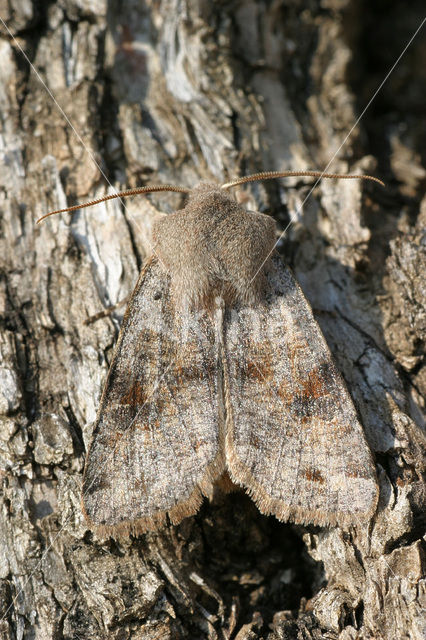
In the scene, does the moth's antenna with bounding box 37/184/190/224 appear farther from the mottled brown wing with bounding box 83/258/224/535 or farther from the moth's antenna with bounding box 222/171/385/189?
the mottled brown wing with bounding box 83/258/224/535

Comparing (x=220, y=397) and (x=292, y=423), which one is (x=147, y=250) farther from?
(x=292, y=423)

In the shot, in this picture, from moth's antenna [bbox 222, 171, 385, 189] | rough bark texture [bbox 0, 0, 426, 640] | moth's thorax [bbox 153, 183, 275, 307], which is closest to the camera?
rough bark texture [bbox 0, 0, 426, 640]

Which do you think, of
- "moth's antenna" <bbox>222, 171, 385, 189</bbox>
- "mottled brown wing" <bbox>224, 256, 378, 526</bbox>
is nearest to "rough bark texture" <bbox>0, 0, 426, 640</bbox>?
"mottled brown wing" <bbox>224, 256, 378, 526</bbox>

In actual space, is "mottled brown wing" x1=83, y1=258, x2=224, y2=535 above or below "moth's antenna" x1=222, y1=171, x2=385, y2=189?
below

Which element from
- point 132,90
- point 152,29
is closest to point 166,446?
point 132,90

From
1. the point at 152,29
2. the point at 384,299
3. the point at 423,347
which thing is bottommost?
the point at 423,347

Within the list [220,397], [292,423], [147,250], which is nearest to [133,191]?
[147,250]

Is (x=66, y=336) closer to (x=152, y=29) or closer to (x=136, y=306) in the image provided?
(x=136, y=306)

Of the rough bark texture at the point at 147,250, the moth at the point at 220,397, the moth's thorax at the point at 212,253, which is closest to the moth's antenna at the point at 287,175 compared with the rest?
the moth at the point at 220,397
